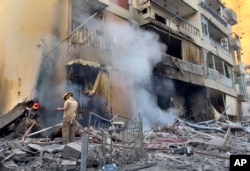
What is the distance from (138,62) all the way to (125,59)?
0.74m

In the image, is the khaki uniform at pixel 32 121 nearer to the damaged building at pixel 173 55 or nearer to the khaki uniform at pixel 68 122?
the damaged building at pixel 173 55

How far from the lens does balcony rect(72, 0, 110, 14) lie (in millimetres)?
11703

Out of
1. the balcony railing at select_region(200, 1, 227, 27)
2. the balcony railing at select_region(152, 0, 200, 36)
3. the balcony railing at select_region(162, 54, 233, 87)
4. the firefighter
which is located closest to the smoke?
the balcony railing at select_region(162, 54, 233, 87)

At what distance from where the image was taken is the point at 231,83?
23.4m

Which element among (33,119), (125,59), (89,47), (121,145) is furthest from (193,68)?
(121,145)

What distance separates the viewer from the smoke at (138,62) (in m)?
13.3

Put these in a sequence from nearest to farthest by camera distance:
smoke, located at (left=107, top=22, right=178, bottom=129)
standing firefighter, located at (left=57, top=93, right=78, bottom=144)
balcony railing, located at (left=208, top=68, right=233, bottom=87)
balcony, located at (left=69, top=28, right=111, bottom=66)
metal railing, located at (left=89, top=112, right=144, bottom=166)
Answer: metal railing, located at (left=89, top=112, right=144, bottom=166), standing firefighter, located at (left=57, top=93, right=78, bottom=144), balcony, located at (left=69, top=28, right=111, bottom=66), smoke, located at (left=107, top=22, right=178, bottom=129), balcony railing, located at (left=208, top=68, right=233, bottom=87)

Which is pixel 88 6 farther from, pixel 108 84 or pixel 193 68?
pixel 193 68

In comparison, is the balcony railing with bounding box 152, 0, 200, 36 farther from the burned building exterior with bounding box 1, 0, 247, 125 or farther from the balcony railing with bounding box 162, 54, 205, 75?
the balcony railing with bounding box 162, 54, 205, 75

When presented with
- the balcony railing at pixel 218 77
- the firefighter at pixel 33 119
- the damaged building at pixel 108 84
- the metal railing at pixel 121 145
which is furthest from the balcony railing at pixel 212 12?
the metal railing at pixel 121 145

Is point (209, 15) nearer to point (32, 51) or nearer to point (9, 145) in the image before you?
point (32, 51)

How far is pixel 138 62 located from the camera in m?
13.8

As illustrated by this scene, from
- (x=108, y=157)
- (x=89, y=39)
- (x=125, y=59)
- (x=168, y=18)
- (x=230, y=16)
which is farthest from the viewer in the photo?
(x=230, y=16)

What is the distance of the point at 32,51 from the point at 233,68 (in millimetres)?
20471
